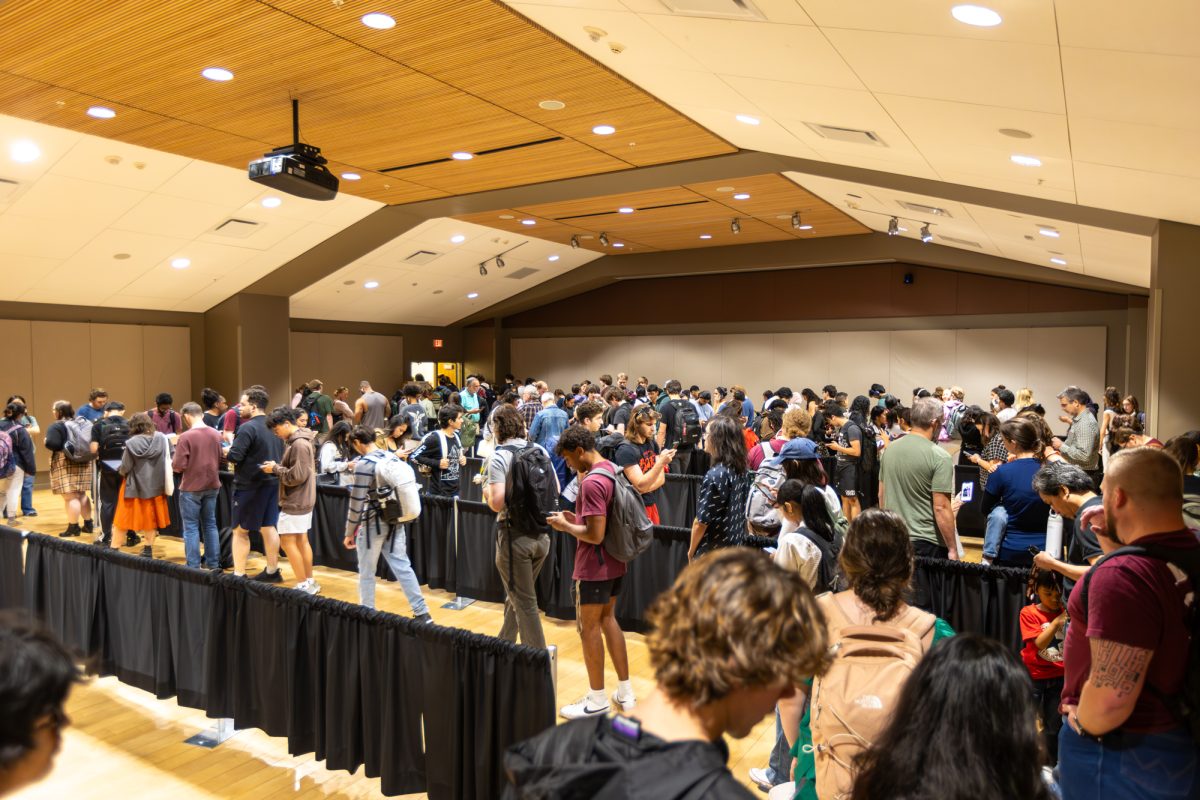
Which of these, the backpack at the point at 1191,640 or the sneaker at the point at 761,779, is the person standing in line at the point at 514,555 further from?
the backpack at the point at 1191,640

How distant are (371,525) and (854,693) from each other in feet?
13.5

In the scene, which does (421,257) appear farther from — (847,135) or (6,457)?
(847,135)

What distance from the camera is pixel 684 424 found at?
980cm

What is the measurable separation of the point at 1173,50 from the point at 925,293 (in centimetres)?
1374

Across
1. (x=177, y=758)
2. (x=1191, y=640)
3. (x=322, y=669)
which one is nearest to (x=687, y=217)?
(x=322, y=669)

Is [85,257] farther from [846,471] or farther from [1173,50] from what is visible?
[1173,50]

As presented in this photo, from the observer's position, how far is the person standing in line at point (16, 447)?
8.71 meters

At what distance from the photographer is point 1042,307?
15008mm

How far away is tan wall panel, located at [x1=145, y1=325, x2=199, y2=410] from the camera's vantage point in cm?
1451

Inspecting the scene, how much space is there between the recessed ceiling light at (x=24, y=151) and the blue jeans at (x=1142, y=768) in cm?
979

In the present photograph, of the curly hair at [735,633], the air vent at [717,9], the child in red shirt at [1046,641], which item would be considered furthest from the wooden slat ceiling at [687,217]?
the curly hair at [735,633]

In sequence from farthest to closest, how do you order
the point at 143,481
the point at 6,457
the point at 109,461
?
the point at 6,457 → the point at 109,461 → the point at 143,481

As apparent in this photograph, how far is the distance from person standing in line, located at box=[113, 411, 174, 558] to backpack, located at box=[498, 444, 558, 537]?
4.24 m

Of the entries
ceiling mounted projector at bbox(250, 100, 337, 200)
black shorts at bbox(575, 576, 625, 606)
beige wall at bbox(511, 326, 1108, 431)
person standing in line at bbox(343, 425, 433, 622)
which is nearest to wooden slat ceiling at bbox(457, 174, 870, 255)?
beige wall at bbox(511, 326, 1108, 431)
